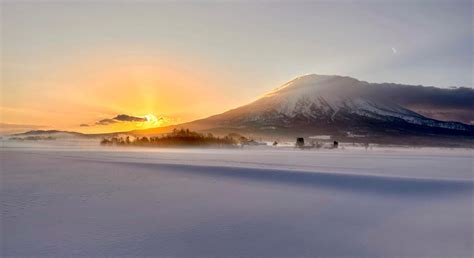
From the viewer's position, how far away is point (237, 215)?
5195 mm

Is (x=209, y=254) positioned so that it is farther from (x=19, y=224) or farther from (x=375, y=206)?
(x=375, y=206)

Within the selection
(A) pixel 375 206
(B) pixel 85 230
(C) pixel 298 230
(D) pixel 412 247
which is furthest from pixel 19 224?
(A) pixel 375 206

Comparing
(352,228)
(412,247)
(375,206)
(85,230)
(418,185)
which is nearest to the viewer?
(412,247)

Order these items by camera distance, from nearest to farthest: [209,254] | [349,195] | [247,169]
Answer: [209,254], [349,195], [247,169]

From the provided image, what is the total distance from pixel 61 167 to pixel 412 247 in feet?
28.8

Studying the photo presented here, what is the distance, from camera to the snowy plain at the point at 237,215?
4004mm

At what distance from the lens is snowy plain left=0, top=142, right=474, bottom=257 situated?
4.00 metres

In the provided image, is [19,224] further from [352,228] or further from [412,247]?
[412,247]

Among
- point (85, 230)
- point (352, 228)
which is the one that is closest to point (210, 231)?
point (85, 230)

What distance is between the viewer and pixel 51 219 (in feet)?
15.9

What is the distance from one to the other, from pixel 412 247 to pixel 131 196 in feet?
13.8

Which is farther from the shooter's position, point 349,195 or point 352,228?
point 349,195

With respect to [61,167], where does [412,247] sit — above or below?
below

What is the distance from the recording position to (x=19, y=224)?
15.1 ft
